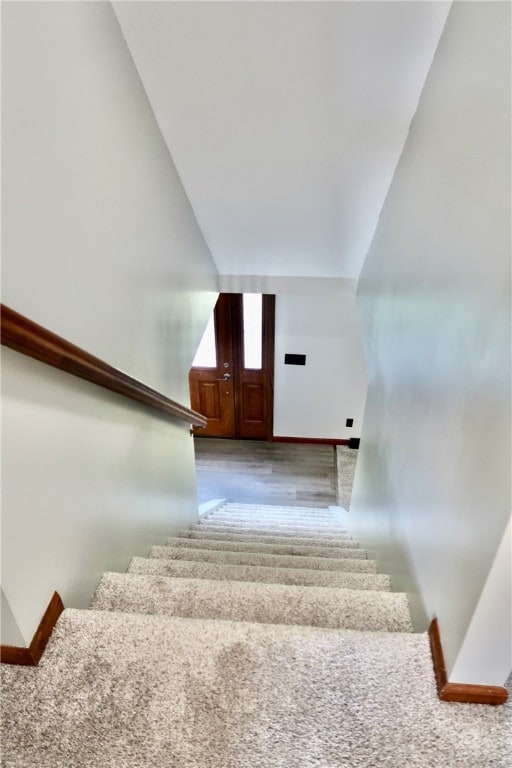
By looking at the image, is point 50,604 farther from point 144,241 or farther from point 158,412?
point 144,241

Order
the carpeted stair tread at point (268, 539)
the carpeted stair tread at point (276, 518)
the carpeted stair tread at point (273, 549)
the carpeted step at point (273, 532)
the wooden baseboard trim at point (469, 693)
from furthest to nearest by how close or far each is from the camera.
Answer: the carpeted stair tread at point (276, 518)
the carpeted step at point (273, 532)
the carpeted stair tread at point (268, 539)
the carpeted stair tread at point (273, 549)
the wooden baseboard trim at point (469, 693)

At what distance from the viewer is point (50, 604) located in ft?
3.13

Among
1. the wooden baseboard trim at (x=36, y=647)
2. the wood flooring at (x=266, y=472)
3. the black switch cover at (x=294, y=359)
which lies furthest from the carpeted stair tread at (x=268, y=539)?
the black switch cover at (x=294, y=359)

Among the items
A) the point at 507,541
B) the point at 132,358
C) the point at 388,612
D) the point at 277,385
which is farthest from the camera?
the point at 277,385

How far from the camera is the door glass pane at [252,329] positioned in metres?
4.40

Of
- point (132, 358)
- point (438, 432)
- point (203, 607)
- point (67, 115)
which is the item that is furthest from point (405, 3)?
point (203, 607)

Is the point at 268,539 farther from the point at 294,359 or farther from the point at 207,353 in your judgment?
the point at 207,353

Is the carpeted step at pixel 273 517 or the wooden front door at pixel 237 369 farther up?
the wooden front door at pixel 237 369

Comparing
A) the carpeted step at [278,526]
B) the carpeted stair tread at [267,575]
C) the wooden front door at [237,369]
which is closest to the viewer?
the carpeted stair tread at [267,575]

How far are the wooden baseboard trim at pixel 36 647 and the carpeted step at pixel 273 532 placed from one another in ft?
5.05

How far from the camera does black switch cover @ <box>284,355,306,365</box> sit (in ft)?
15.4

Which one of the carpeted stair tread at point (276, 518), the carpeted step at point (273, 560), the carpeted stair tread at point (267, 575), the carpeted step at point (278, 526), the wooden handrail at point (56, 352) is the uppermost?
the wooden handrail at point (56, 352)

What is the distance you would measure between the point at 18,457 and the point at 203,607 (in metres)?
0.72

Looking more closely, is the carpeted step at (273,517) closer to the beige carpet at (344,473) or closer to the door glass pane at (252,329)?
the beige carpet at (344,473)
